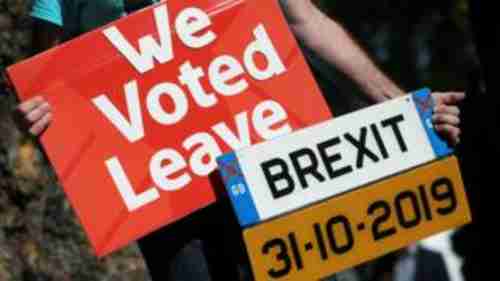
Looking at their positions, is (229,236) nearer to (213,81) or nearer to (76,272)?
(213,81)

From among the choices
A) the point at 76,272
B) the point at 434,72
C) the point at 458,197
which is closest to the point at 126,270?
the point at 76,272

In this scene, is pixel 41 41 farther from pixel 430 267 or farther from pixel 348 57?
pixel 430 267

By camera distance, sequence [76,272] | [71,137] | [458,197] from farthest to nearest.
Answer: [76,272] < [458,197] < [71,137]

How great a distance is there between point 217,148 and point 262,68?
0.25 m

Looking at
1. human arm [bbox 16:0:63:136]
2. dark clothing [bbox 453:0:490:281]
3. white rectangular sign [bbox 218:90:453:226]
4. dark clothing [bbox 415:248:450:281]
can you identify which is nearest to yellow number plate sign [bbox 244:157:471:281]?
white rectangular sign [bbox 218:90:453:226]

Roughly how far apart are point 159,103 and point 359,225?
64 centimetres

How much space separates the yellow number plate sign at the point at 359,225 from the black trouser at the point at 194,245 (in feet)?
0.38

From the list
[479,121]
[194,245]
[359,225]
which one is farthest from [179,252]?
[479,121]

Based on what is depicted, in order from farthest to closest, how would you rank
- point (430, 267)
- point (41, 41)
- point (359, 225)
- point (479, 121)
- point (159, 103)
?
point (430, 267) < point (479, 121) < point (41, 41) < point (359, 225) < point (159, 103)

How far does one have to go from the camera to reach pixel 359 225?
4.41 m

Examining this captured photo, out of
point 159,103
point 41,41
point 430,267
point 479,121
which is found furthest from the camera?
point 430,267

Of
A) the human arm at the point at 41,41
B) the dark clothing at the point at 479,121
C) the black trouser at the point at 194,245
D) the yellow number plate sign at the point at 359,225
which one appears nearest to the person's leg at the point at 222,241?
the black trouser at the point at 194,245

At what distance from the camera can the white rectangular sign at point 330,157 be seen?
424 centimetres

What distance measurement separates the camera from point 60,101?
13.8ft
